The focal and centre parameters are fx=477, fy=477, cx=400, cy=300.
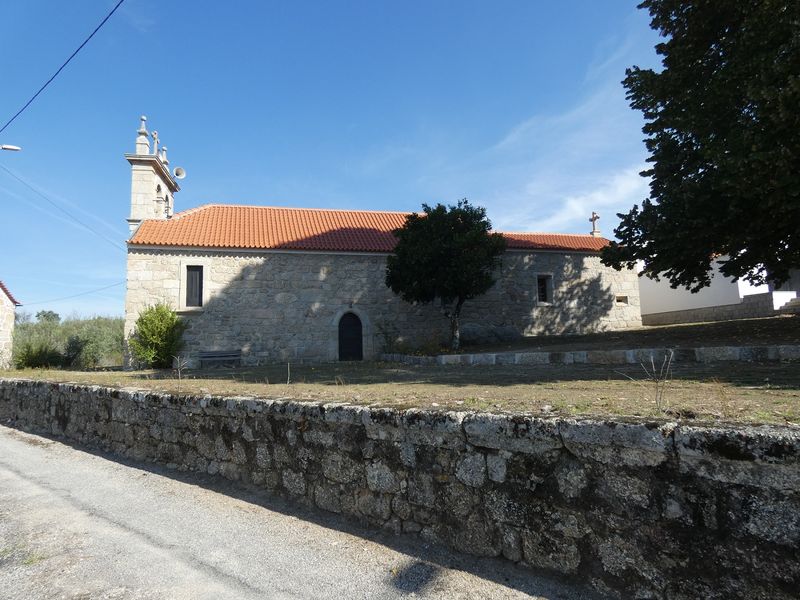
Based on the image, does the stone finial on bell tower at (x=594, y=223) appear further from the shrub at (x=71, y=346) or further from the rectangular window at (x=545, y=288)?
the shrub at (x=71, y=346)

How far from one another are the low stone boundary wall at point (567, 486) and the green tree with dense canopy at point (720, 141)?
22.3 feet

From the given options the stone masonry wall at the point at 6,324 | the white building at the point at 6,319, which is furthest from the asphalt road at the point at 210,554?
the white building at the point at 6,319

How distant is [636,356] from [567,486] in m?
6.30

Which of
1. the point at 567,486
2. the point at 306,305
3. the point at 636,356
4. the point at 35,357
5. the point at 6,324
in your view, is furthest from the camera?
the point at 6,324

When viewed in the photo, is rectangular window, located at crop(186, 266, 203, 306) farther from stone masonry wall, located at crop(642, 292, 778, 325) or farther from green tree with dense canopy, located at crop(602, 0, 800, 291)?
stone masonry wall, located at crop(642, 292, 778, 325)

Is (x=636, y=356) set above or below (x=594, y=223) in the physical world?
below

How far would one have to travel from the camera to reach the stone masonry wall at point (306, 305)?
16.8 meters

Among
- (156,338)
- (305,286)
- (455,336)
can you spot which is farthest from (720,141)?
(156,338)

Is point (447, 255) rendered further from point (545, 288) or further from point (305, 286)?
point (545, 288)

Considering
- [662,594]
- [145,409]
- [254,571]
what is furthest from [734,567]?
[145,409]

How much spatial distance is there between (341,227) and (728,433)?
19.1 m

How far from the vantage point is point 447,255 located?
15.1m

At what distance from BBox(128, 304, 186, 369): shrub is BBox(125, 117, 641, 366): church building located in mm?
878

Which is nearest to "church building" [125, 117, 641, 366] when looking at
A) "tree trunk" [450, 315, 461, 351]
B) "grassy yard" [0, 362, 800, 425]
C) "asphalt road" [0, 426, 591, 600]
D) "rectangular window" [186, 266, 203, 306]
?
"rectangular window" [186, 266, 203, 306]
